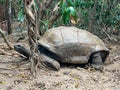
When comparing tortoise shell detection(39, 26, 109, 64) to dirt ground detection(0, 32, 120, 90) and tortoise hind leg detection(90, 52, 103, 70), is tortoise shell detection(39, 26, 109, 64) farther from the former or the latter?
dirt ground detection(0, 32, 120, 90)

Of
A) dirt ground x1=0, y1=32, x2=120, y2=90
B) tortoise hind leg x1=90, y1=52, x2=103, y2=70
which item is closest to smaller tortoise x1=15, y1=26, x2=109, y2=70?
tortoise hind leg x1=90, y1=52, x2=103, y2=70

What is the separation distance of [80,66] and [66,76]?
974mm

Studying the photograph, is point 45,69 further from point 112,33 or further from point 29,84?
point 112,33

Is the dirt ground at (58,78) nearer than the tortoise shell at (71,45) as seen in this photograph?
Yes

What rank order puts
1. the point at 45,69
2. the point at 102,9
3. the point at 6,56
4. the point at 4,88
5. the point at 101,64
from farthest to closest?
the point at 102,9 < the point at 6,56 < the point at 101,64 < the point at 45,69 < the point at 4,88

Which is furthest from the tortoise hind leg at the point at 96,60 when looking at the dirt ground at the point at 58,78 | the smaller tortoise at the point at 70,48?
the dirt ground at the point at 58,78

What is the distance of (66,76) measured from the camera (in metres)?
→ 6.09

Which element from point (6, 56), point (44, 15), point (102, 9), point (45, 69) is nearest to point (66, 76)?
point (45, 69)

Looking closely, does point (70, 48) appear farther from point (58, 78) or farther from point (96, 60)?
point (58, 78)

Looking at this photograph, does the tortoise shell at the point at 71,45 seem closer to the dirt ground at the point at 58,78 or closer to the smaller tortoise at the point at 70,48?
the smaller tortoise at the point at 70,48

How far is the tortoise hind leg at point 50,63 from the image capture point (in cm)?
649

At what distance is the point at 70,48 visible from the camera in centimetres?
673

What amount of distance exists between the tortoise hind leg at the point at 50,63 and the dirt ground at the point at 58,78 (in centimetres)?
11

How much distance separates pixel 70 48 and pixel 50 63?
524mm
